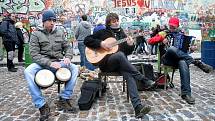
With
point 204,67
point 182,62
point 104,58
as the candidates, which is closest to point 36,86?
point 104,58

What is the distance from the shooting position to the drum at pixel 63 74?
6.10m

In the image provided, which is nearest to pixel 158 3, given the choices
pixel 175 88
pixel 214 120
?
pixel 175 88

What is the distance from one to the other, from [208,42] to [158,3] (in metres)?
7.60

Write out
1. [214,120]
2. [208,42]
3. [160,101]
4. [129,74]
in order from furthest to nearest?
[208,42], [160,101], [129,74], [214,120]

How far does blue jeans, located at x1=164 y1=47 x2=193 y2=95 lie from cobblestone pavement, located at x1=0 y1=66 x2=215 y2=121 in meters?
0.28

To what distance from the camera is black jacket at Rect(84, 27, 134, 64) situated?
22.5 ft

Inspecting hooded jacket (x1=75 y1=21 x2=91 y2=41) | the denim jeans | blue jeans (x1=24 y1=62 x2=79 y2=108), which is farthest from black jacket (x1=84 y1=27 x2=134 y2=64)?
hooded jacket (x1=75 y1=21 x2=91 y2=41)

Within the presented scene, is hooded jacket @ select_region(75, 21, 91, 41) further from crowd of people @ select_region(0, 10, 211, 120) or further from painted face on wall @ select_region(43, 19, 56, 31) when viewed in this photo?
painted face on wall @ select_region(43, 19, 56, 31)

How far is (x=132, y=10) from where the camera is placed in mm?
19031

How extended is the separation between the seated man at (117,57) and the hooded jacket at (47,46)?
557 millimetres

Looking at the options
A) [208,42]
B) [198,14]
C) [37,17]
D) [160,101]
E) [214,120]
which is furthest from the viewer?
[198,14]

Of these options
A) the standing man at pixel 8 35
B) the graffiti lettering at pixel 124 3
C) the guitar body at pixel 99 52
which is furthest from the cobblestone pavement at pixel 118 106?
the graffiti lettering at pixel 124 3

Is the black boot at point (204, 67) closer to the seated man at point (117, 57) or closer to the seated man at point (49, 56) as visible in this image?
the seated man at point (117, 57)

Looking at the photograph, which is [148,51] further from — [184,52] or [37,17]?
[184,52]
